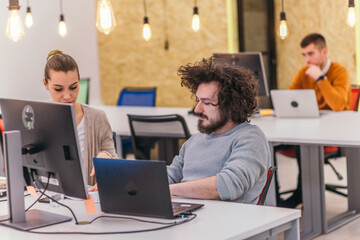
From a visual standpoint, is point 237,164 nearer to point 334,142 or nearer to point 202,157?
point 202,157

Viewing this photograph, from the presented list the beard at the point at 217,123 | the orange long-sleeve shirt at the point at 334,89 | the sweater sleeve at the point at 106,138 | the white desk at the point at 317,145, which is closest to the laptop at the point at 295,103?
the white desk at the point at 317,145

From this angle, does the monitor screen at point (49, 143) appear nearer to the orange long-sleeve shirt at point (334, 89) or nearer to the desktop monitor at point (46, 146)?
the desktop monitor at point (46, 146)

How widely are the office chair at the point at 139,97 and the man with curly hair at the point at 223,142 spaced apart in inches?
146

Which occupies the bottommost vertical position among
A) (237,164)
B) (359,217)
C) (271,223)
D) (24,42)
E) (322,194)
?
(359,217)

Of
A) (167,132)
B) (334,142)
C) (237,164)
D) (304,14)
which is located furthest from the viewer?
(304,14)

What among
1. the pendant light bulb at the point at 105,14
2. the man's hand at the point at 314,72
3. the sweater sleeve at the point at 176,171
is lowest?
the sweater sleeve at the point at 176,171

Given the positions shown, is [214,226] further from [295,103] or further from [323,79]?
[323,79]

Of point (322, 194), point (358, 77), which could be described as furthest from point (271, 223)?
point (358, 77)

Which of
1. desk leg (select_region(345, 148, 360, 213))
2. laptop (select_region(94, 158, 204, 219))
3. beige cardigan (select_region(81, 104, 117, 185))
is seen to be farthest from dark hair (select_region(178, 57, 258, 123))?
desk leg (select_region(345, 148, 360, 213))

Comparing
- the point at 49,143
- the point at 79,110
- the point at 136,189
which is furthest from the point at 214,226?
the point at 79,110

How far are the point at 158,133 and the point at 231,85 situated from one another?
6.86 feet

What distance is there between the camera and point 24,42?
709 centimetres

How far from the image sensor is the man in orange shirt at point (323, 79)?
5227mm

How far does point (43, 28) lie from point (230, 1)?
242cm
